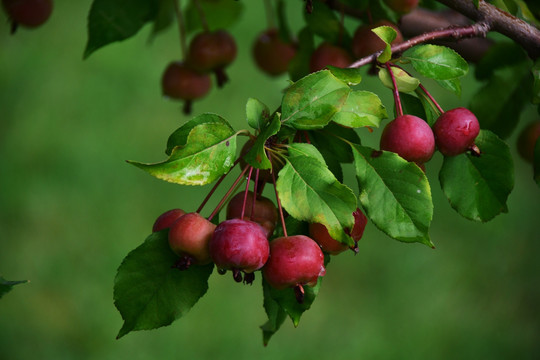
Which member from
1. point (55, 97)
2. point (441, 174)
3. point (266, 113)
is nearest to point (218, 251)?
point (266, 113)

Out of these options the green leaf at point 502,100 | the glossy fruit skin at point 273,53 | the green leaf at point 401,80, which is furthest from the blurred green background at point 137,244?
the green leaf at point 401,80

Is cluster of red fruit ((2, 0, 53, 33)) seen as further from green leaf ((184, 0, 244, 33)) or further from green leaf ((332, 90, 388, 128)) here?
green leaf ((332, 90, 388, 128))

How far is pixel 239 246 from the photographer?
0.65m

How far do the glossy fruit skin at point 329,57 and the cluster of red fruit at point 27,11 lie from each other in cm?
54

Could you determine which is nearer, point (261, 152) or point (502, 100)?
point (261, 152)

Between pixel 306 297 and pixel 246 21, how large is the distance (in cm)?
290

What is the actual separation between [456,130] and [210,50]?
2.08 feet

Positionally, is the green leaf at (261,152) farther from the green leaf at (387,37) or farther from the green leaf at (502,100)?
the green leaf at (502,100)

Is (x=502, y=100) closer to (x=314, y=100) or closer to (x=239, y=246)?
(x=314, y=100)

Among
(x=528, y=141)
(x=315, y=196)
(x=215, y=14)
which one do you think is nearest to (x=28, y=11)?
Result: (x=215, y=14)

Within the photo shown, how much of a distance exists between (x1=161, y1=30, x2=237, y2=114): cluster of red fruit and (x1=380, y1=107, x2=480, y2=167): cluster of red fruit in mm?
589

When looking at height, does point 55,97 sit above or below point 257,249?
below

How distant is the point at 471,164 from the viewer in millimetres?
819

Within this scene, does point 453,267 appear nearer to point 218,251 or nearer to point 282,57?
point 282,57
